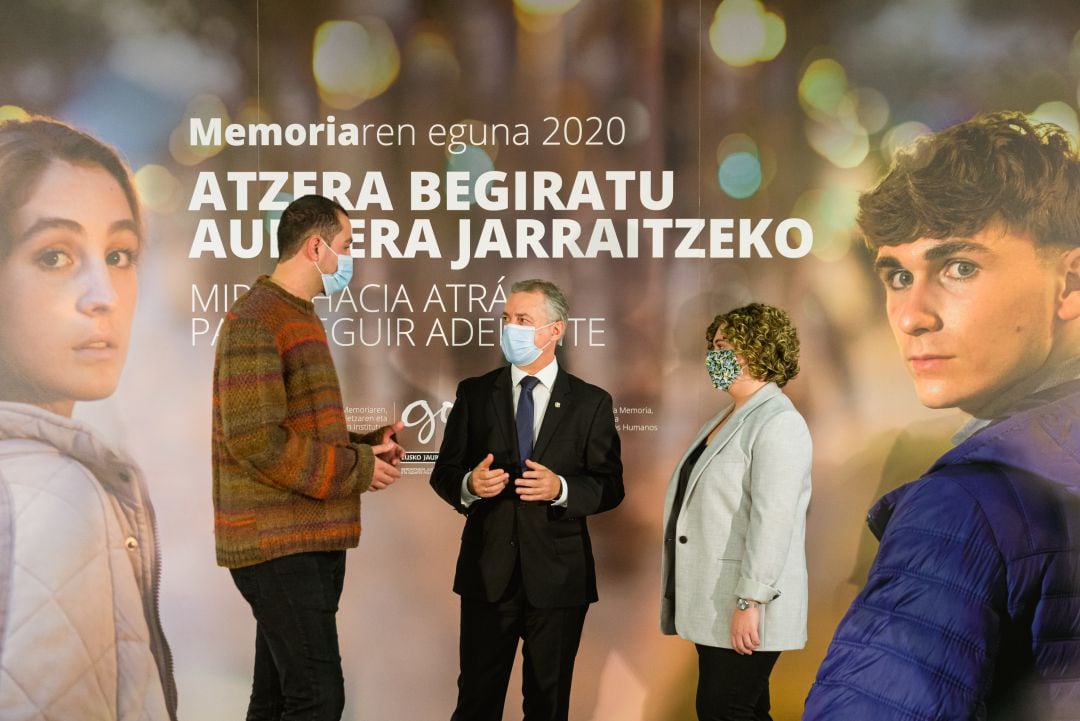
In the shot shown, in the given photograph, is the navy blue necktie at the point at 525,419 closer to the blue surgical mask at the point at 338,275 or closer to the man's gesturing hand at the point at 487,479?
the man's gesturing hand at the point at 487,479

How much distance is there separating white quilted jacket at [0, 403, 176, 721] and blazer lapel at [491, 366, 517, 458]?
5.59 ft

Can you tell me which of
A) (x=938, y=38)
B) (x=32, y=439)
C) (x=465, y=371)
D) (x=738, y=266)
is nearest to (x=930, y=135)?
(x=938, y=38)

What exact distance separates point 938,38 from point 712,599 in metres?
2.54

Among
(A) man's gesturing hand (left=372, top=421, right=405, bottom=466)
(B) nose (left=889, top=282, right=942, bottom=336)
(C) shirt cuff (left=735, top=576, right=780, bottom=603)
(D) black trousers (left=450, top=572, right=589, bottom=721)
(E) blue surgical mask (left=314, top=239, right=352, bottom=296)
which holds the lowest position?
(D) black trousers (left=450, top=572, right=589, bottom=721)

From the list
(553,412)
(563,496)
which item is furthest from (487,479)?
(553,412)

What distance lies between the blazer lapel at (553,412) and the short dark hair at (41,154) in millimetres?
1996

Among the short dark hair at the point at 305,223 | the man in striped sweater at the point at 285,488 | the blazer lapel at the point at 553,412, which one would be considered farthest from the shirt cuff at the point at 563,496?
the short dark hair at the point at 305,223

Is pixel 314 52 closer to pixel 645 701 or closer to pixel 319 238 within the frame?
pixel 319 238

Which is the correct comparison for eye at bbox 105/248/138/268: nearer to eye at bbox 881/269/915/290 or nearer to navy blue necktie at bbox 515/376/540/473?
navy blue necktie at bbox 515/376/540/473

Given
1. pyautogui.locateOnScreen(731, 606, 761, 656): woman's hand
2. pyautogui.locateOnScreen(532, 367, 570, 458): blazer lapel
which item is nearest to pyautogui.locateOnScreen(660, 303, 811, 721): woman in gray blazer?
pyautogui.locateOnScreen(731, 606, 761, 656): woman's hand

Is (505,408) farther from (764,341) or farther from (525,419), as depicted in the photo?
(764,341)

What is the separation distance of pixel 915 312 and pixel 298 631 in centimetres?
273

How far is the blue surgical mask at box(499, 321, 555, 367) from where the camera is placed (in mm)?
3672

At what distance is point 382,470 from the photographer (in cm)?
324
